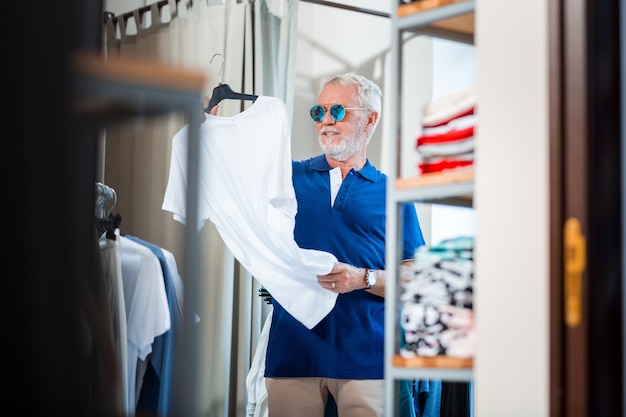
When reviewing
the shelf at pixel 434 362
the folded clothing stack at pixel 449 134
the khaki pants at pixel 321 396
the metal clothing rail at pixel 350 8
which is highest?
the metal clothing rail at pixel 350 8

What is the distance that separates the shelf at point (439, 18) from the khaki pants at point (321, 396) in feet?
5.49

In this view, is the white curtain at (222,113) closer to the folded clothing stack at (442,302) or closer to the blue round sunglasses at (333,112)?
the blue round sunglasses at (333,112)

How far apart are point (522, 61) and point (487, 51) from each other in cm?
10

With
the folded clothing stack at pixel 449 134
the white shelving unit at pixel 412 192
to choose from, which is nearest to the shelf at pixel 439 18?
the white shelving unit at pixel 412 192

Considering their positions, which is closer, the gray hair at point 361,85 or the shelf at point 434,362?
the shelf at point 434,362

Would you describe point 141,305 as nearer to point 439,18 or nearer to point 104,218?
point 104,218

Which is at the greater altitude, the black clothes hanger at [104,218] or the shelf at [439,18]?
the shelf at [439,18]

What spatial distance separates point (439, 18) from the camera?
7.65ft

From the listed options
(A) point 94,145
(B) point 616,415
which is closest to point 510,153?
(B) point 616,415

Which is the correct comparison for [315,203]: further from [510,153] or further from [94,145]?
[94,145]

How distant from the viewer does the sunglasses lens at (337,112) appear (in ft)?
13.0

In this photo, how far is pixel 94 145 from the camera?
1.46m

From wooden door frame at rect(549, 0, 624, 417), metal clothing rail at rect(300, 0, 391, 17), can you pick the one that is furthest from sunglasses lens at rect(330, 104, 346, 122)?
wooden door frame at rect(549, 0, 624, 417)

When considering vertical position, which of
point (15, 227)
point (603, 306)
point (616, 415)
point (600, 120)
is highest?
point (600, 120)
